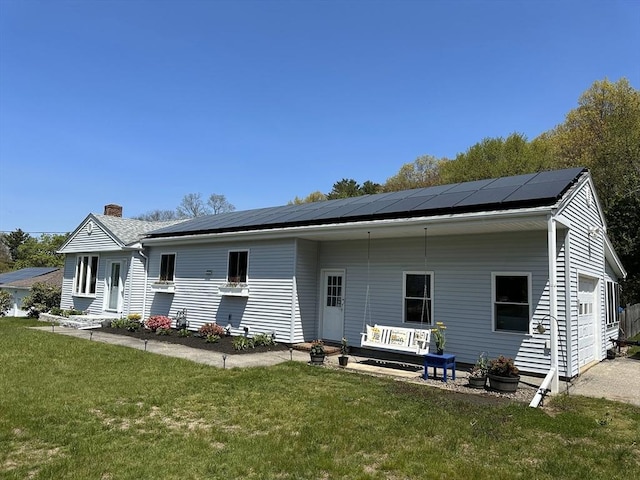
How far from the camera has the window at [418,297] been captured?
1066cm

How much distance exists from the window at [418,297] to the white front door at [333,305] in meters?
2.08

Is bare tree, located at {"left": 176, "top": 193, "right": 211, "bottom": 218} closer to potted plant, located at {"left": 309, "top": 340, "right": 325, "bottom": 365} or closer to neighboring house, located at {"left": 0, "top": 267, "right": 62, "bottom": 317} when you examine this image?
neighboring house, located at {"left": 0, "top": 267, "right": 62, "bottom": 317}

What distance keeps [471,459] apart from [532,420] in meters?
1.90

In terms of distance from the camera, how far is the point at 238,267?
14023mm

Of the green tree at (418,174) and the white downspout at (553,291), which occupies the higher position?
the green tree at (418,174)

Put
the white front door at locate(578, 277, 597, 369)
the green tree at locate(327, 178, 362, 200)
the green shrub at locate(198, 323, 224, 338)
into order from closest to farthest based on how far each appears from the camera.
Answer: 1. the white front door at locate(578, 277, 597, 369)
2. the green shrub at locate(198, 323, 224, 338)
3. the green tree at locate(327, 178, 362, 200)

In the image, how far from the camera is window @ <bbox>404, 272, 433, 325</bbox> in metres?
10.7

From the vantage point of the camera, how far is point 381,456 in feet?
14.9

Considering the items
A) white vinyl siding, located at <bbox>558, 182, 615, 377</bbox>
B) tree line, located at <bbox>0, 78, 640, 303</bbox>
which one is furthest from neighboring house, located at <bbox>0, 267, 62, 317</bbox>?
tree line, located at <bbox>0, 78, 640, 303</bbox>

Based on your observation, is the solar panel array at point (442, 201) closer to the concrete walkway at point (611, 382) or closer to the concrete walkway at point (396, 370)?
the concrete walkway at point (396, 370)

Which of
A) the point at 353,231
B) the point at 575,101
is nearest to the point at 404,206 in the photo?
the point at 353,231

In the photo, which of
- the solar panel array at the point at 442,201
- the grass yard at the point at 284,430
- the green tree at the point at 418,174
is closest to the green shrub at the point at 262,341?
the solar panel array at the point at 442,201

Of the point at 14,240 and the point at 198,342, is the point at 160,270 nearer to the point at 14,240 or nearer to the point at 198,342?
the point at 198,342

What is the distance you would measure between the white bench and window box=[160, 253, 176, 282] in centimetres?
927
